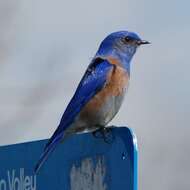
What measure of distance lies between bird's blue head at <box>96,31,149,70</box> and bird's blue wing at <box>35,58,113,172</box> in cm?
17

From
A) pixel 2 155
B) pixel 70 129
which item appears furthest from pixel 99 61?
pixel 2 155

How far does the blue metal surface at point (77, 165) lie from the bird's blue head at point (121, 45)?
1061 millimetres

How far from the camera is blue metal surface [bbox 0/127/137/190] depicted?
9.74ft

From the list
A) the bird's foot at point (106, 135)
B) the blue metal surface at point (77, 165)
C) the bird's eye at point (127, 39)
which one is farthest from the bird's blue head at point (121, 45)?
the bird's foot at point (106, 135)

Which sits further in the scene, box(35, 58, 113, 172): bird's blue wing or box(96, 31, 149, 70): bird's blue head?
box(96, 31, 149, 70): bird's blue head

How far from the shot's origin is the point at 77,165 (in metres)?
3.39

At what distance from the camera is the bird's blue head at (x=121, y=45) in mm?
4715

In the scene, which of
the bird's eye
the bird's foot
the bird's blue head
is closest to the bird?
the bird's blue head

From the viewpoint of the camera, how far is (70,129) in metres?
4.07

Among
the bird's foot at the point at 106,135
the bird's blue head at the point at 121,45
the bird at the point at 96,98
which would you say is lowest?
the bird's foot at the point at 106,135

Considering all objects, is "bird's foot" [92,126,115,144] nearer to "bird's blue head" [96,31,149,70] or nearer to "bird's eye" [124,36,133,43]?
"bird's blue head" [96,31,149,70]

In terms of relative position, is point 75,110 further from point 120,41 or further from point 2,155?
point 120,41

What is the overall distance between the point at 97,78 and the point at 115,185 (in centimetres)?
140

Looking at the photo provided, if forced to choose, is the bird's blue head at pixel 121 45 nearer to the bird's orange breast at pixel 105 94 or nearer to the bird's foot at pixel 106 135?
the bird's orange breast at pixel 105 94
